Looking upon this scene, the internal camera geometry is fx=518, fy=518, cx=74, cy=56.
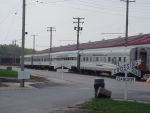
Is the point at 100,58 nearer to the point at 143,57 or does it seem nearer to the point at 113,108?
the point at 143,57

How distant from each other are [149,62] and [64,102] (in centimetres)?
2763

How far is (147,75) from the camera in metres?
50.7

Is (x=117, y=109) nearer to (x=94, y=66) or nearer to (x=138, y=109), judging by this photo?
(x=138, y=109)

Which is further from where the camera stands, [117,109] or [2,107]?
[2,107]

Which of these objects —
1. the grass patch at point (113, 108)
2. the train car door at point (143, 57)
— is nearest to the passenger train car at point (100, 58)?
the train car door at point (143, 57)

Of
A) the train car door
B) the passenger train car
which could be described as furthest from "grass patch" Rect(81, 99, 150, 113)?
the train car door

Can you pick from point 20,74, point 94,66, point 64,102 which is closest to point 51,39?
point 94,66

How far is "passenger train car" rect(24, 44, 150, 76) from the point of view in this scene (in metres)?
51.0

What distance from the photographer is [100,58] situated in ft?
195

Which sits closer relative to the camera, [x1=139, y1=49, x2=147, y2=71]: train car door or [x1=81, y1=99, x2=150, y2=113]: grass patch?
[x1=81, y1=99, x2=150, y2=113]: grass patch

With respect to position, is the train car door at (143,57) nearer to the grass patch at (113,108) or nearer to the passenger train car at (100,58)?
the passenger train car at (100,58)

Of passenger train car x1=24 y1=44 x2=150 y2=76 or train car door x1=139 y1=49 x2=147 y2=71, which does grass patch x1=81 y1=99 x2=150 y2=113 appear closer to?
passenger train car x1=24 y1=44 x2=150 y2=76

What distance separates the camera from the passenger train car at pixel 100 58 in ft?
167

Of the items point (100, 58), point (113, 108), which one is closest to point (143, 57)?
point (100, 58)
